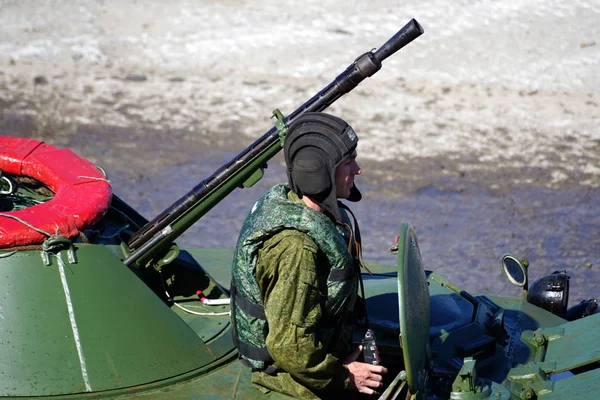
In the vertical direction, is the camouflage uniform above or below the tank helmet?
below

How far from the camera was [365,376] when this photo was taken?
4.29 meters

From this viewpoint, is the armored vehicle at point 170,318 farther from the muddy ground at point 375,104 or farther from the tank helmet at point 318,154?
the muddy ground at point 375,104

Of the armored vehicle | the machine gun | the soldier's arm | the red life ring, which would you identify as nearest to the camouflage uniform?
the soldier's arm

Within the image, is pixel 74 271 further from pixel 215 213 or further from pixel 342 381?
pixel 215 213

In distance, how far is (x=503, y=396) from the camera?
4246 millimetres

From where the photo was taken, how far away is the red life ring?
456 cm

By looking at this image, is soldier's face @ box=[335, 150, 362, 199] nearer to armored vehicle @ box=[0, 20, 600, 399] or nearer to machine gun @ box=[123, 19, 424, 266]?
armored vehicle @ box=[0, 20, 600, 399]

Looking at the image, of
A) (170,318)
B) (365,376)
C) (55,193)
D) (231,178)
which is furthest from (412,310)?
(55,193)

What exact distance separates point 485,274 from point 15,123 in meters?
6.61

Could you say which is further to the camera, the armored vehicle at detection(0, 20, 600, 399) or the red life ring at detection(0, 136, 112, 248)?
the red life ring at detection(0, 136, 112, 248)

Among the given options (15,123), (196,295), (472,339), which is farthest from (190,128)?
(472,339)

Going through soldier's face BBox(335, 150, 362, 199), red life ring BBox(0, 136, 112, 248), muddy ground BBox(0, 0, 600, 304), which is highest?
soldier's face BBox(335, 150, 362, 199)

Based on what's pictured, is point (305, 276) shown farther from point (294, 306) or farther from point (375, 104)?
point (375, 104)

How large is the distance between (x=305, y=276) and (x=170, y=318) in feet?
3.06
